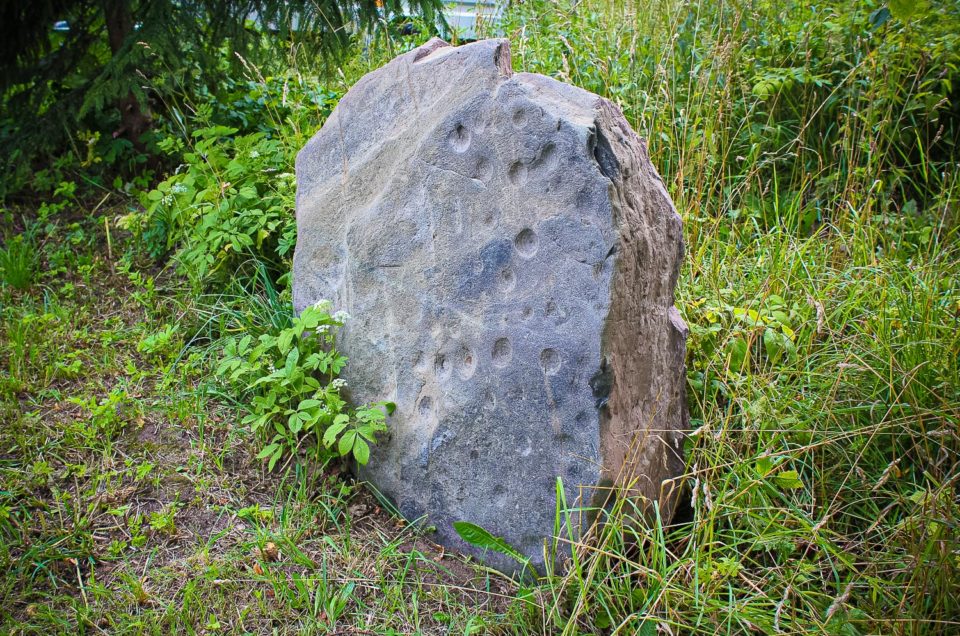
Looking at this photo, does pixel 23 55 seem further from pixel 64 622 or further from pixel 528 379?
pixel 528 379

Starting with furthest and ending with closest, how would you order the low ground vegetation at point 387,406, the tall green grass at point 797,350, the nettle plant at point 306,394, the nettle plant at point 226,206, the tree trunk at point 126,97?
the tree trunk at point 126,97
the nettle plant at point 226,206
the nettle plant at point 306,394
the low ground vegetation at point 387,406
the tall green grass at point 797,350

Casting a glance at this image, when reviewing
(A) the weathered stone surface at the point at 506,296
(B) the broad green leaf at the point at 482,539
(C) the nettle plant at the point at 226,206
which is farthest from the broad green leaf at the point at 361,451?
(C) the nettle plant at the point at 226,206

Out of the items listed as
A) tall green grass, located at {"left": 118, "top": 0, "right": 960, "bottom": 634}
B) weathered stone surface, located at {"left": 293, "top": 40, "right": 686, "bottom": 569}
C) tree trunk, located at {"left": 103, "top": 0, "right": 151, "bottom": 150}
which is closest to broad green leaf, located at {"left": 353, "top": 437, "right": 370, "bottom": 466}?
weathered stone surface, located at {"left": 293, "top": 40, "right": 686, "bottom": 569}

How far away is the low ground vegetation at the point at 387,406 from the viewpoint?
215cm

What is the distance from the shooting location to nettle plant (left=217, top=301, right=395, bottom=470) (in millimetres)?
2463

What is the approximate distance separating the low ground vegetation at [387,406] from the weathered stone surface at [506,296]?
154 mm

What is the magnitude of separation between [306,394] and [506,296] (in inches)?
35.6

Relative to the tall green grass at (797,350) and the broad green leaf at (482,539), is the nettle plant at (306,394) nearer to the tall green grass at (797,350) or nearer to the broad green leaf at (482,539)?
the broad green leaf at (482,539)

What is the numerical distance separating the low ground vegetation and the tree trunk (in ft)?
0.66

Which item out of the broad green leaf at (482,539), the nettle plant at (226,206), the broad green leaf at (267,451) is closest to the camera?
the broad green leaf at (482,539)

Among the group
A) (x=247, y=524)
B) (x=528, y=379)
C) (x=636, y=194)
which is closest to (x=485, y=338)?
(x=528, y=379)

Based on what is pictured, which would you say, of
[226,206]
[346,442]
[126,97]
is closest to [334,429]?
[346,442]

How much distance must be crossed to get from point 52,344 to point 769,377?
2983 millimetres

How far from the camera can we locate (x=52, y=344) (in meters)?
3.17
